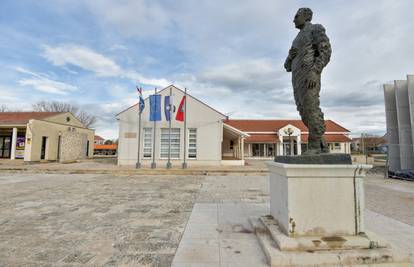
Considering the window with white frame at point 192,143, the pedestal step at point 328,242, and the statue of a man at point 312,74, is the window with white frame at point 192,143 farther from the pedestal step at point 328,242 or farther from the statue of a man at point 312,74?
the pedestal step at point 328,242

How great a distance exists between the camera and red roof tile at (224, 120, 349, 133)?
93.6 ft

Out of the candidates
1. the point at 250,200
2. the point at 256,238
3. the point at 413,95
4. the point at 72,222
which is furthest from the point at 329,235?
the point at 413,95

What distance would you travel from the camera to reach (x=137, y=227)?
3.98m

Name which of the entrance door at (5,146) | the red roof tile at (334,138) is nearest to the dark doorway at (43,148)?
the entrance door at (5,146)

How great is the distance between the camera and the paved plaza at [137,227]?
2867 millimetres

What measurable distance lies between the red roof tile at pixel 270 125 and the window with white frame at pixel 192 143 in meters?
14.0

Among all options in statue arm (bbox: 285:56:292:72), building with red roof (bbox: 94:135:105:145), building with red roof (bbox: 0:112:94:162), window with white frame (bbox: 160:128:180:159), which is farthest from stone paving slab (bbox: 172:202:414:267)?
building with red roof (bbox: 94:135:105:145)

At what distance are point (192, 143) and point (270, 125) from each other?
1691 cm

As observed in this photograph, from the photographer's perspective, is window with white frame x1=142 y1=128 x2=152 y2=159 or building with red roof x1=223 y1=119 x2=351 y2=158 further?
building with red roof x1=223 y1=119 x2=351 y2=158

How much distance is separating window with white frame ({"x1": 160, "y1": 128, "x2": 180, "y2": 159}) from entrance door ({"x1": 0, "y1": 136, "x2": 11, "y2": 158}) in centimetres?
1687

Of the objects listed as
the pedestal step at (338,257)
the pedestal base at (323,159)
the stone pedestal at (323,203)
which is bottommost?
the pedestal step at (338,257)

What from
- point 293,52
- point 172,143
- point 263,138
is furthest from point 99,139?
point 293,52

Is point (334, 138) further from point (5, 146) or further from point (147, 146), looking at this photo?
point (5, 146)

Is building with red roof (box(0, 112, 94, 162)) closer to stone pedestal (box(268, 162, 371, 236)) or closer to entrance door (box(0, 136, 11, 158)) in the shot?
entrance door (box(0, 136, 11, 158))
